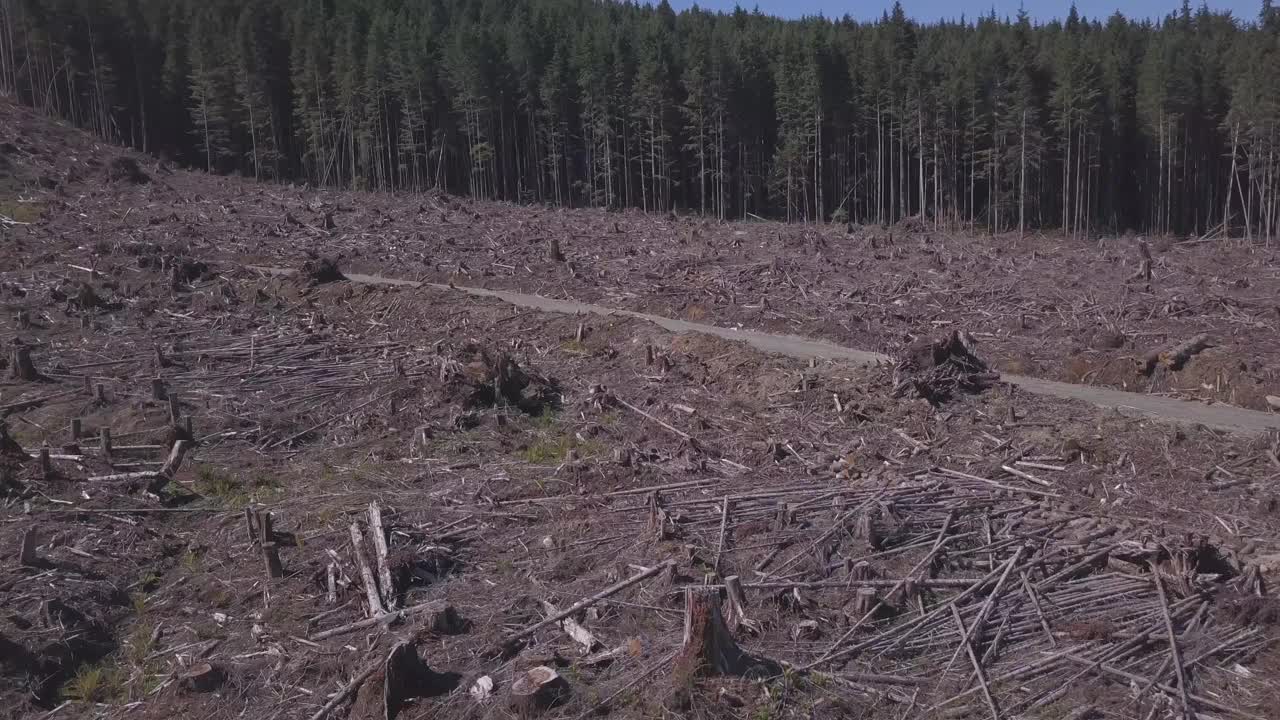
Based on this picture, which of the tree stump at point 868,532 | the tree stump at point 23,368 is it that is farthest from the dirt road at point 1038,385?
the tree stump at point 23,368

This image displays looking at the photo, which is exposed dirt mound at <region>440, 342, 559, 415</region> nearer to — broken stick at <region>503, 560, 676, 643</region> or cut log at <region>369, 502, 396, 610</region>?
cut log at <region>369, 502, 396, 610</region>

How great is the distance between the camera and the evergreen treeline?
174 ft

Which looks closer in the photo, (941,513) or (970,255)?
(941,513)

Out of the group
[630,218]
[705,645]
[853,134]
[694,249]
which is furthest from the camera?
[853,134]

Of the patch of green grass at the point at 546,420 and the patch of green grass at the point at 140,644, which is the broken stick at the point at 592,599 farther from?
the patch of green grass at the point at 546,420

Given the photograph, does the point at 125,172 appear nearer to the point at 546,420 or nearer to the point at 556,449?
the point at 546,420

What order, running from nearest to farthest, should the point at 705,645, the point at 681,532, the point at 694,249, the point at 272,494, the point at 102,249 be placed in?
the point at 705,645, the point at 681,532, the point at 272,494, the point at 102,249, the point at 694,249

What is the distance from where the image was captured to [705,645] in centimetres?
661

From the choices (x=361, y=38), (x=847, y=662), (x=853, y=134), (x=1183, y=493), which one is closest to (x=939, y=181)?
(x=853, y=134)

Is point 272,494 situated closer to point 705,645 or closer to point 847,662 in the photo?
point 705,645

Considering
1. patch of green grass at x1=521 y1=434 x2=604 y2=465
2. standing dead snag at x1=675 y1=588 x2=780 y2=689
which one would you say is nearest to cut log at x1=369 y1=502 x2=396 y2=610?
patch of green grass at x1=521 y1=434 x2=604 y2=465

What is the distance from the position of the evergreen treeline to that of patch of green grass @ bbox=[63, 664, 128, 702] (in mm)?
47075

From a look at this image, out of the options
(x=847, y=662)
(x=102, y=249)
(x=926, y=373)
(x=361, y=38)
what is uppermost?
(x=361, y=38)

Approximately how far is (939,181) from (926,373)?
46.9 m
